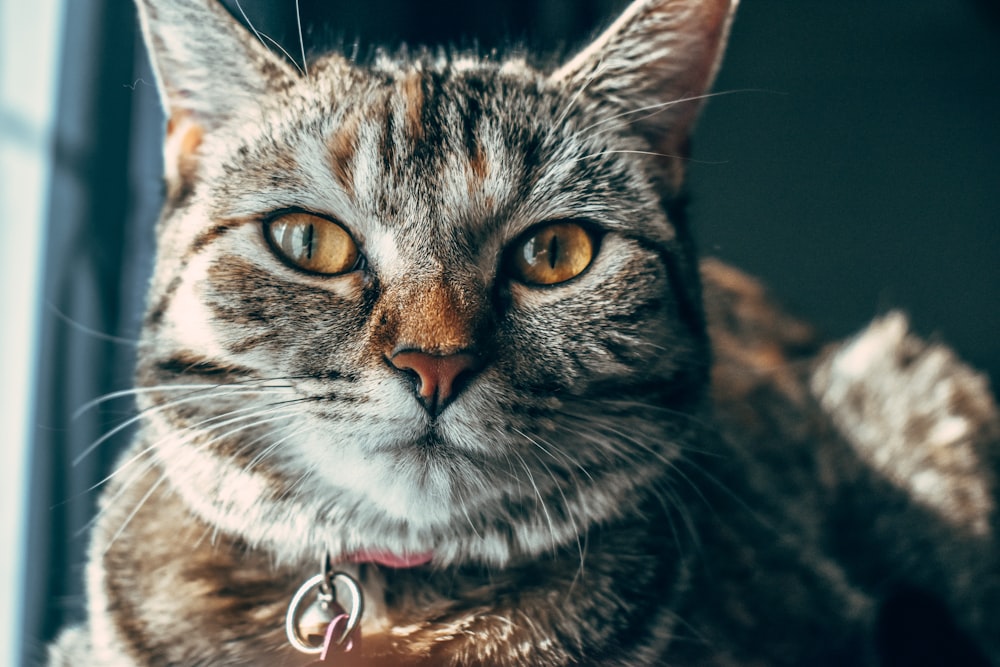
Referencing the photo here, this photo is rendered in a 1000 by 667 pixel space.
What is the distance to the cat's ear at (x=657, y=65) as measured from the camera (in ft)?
2.25

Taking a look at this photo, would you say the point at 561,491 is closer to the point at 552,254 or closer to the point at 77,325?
the point at 552,254

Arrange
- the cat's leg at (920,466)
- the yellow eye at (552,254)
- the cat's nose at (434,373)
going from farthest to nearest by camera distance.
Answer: the cat's leg at (920,466)
the yellow eye at (552,254)
the cat's nose at (434,373)

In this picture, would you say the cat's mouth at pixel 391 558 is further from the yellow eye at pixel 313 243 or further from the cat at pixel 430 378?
the yellow eye at pixel 313 243

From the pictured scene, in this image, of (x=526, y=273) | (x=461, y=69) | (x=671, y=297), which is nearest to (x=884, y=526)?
(x=671, y=297)

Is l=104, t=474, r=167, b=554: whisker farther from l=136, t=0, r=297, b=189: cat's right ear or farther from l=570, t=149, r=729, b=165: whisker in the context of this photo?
l=570, t=149, r=729, b=165: whisker

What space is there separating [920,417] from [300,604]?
81 centimetres

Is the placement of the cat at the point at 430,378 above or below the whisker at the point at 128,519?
above

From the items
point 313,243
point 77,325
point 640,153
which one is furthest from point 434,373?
point 77,325

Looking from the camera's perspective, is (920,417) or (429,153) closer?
(429,153)

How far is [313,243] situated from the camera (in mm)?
653

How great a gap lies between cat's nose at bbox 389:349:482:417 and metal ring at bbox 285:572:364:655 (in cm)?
20

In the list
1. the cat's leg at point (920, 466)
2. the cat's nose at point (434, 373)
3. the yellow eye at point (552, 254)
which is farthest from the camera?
the cat's leg at point (920, 466)

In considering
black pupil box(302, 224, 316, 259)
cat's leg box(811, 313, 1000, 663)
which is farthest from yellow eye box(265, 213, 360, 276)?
cat's leg box(811, 313, 1000, 663)

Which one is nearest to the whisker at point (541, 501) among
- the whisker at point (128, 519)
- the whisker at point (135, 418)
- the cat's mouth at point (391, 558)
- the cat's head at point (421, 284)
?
the cat's head at point (421, 284)
